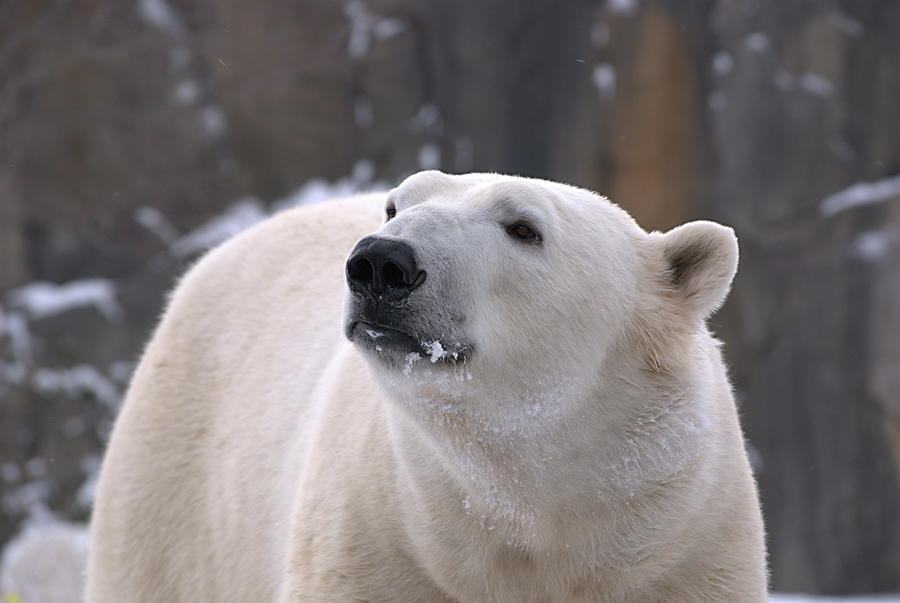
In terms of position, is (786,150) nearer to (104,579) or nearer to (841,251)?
(841,251)

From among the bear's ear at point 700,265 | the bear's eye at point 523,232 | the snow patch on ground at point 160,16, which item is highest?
the snow patch on ground at point 160,16

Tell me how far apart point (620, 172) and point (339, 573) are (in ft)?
29.9

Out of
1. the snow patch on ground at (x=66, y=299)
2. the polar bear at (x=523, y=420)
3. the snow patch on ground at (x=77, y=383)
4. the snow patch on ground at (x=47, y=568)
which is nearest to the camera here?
the polar bear at (x=523, y=420)

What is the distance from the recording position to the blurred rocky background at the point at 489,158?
410 inches

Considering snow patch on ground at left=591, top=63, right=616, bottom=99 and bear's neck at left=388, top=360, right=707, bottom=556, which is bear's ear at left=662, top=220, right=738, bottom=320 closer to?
bear's neck at left=388, top=360, right=707, bottom=556

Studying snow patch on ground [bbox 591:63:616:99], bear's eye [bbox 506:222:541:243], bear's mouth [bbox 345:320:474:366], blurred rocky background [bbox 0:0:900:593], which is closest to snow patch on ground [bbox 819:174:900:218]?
blurred rocky background [bbox 0:0:900:593]

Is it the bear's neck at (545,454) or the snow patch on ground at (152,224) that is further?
the snow patch on ground at (152,224)

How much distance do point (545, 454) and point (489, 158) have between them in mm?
9454

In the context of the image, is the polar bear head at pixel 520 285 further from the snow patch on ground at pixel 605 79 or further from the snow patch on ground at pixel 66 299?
the snow patch on ground at pixel 66 299

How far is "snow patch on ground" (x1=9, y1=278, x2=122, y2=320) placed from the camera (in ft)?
39.0

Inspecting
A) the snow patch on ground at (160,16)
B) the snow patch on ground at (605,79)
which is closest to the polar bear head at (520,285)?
the snow patch on ground at (605,79)

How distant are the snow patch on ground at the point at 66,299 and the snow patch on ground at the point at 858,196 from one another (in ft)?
22.4

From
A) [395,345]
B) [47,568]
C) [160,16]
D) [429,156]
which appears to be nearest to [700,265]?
[395,345]

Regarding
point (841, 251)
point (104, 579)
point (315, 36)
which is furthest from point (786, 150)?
point (104, 579)
